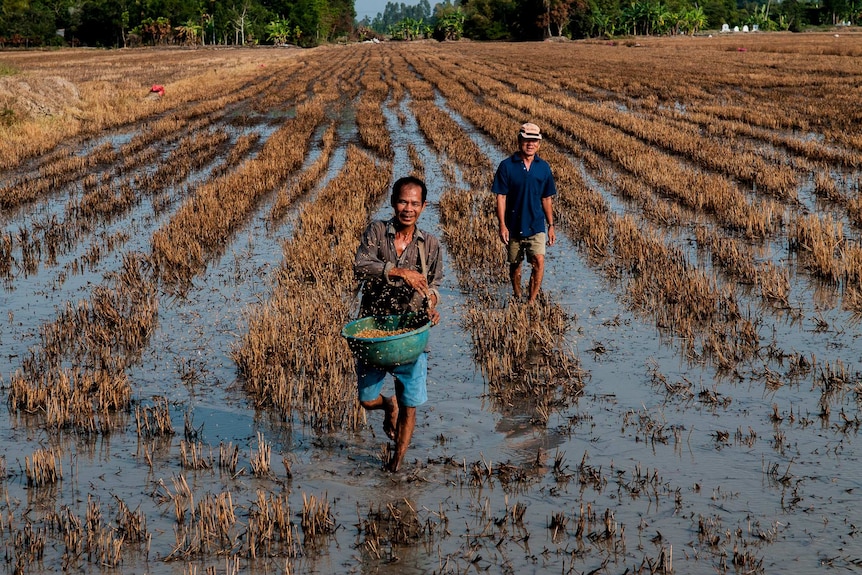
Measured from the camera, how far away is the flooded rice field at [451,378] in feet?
14.6

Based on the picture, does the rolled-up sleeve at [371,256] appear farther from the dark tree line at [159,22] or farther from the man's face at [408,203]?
the dark tree line at [159,22]

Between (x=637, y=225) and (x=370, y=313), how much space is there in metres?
6.85

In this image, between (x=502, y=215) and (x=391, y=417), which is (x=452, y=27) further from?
(x=391, y=417)

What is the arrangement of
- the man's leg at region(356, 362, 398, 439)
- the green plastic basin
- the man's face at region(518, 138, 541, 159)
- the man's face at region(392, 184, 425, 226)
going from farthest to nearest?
the man's face at region(518, 138, 541, 159), the man's leg at region(356, 362, 398, 439), the man's face at region(392, 184, 425, 226), the green plastic basin

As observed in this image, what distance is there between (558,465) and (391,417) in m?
0.95

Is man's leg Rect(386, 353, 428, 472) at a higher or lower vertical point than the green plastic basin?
lower

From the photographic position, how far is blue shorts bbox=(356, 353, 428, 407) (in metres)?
5.05

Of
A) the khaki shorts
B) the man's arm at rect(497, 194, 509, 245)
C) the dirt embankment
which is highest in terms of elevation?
the dirt embankment

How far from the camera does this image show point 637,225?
37.9 ft

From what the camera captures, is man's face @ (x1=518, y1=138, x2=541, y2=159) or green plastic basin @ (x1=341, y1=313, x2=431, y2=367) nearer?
green plastic basin @ (x1=341, y1=313, x2=431, y2=367)

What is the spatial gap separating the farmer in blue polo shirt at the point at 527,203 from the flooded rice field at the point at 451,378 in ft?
1.51

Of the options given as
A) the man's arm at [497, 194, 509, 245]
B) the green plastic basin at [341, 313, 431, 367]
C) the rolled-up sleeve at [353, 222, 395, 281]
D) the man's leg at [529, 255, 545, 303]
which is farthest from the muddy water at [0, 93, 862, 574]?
the rolled-up sleeve at [353, 222, 395, 281]

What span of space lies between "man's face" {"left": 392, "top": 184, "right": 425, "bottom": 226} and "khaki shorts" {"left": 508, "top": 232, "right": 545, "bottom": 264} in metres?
3.33

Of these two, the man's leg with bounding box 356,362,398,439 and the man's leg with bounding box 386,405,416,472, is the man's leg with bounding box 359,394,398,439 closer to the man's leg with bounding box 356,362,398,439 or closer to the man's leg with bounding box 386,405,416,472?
the man's leg with bounding box 356,362,398,439
